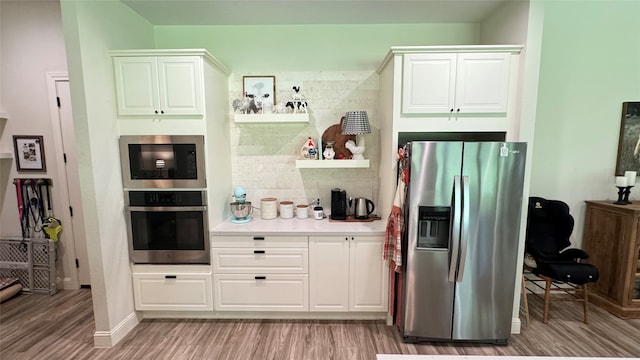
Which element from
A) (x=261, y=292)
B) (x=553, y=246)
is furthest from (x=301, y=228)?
(x=553, y=246)

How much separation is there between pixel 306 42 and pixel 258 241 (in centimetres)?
205

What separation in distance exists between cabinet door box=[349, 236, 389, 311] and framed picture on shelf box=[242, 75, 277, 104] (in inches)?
67.5

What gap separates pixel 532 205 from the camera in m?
2.71

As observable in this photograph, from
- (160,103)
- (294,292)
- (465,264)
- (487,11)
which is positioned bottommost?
(294,292)

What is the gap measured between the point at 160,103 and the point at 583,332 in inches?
163

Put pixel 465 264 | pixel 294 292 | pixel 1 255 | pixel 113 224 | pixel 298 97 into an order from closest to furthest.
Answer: pixel 465 264 < pixel 113 224 < pixel 294 292 < pixel 298 97 < pixel 1 255

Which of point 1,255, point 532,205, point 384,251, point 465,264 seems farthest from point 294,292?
point 1,255

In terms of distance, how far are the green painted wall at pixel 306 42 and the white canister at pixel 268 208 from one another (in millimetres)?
1353

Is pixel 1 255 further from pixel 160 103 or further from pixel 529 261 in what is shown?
pixel 529 261

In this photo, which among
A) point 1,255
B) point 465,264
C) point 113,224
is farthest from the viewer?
point 1,255

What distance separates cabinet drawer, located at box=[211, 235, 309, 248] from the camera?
2508mm

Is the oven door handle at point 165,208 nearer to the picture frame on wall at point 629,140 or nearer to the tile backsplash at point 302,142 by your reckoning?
the tile backsplash at point 302,142

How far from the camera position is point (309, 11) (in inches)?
102

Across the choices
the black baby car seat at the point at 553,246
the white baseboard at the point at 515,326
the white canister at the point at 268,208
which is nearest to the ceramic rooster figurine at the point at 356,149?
the white canister at the point at 268,208
